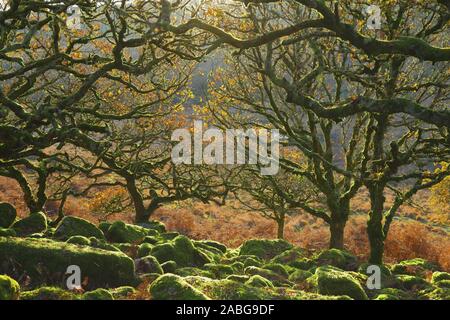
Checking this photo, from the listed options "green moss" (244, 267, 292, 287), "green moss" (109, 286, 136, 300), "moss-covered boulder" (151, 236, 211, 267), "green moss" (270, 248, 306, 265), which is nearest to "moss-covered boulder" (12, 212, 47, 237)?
"moss-covered boulder" (151, 236, 211, 267)

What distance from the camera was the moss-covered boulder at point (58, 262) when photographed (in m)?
9.97

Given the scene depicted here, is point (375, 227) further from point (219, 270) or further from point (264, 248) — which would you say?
point (219, 270)

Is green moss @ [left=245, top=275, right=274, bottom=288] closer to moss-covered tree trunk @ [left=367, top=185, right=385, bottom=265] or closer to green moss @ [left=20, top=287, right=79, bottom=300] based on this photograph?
green moss @ [left=20, top=287, right=79, bottom=300]

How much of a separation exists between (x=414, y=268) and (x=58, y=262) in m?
14.4

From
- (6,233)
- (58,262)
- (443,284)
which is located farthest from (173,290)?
(443,284)

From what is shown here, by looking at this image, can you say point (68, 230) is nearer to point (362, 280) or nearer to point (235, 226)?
point (362, 280)

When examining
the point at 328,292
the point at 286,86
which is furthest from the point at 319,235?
the point at 286,86

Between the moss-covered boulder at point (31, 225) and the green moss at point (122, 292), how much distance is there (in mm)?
5737

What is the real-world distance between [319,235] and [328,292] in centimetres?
2393

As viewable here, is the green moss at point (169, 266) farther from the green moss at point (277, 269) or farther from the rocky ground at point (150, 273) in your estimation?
A: the green moss at point (277, 269)

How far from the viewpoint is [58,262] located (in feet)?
33.5

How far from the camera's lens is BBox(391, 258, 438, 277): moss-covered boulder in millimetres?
17000

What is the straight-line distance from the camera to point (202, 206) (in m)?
46.1

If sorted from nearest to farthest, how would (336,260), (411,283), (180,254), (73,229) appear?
(73,229), (411,283), (180,254), (336,260)
